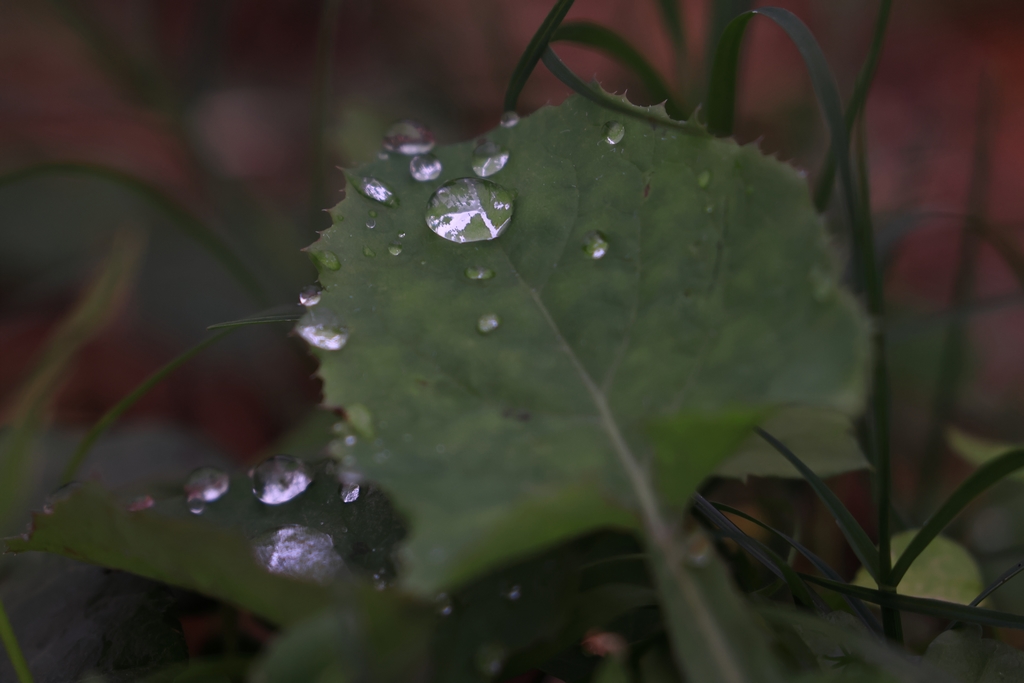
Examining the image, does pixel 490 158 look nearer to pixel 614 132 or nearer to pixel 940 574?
pixel 614 132

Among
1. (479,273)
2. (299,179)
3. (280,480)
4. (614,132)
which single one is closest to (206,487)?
(280,480)

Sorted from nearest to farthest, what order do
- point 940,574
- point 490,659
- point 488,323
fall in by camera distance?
point 490,659
point 488,323
point 940,574

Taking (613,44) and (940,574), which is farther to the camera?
(613,44)

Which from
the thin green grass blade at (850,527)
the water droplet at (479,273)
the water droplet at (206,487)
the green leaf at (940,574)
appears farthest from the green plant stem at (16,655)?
the green leaf at (940,574)

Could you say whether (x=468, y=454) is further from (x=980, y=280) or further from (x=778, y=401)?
(x=980, y=280)

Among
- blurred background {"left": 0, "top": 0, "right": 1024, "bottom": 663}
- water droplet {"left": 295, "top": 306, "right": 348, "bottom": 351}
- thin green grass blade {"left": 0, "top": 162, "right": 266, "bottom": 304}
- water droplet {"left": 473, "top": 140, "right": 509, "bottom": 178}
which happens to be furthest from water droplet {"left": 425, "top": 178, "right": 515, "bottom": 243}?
thin green grass blade {"left": 0, "top": 162, "right": 266, "bottom": 304}

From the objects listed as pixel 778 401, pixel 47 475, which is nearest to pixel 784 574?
pixel 778 401

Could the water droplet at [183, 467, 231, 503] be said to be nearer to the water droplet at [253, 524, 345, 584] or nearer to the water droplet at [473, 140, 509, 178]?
the water droplet at [253, 524, 345, 584]
